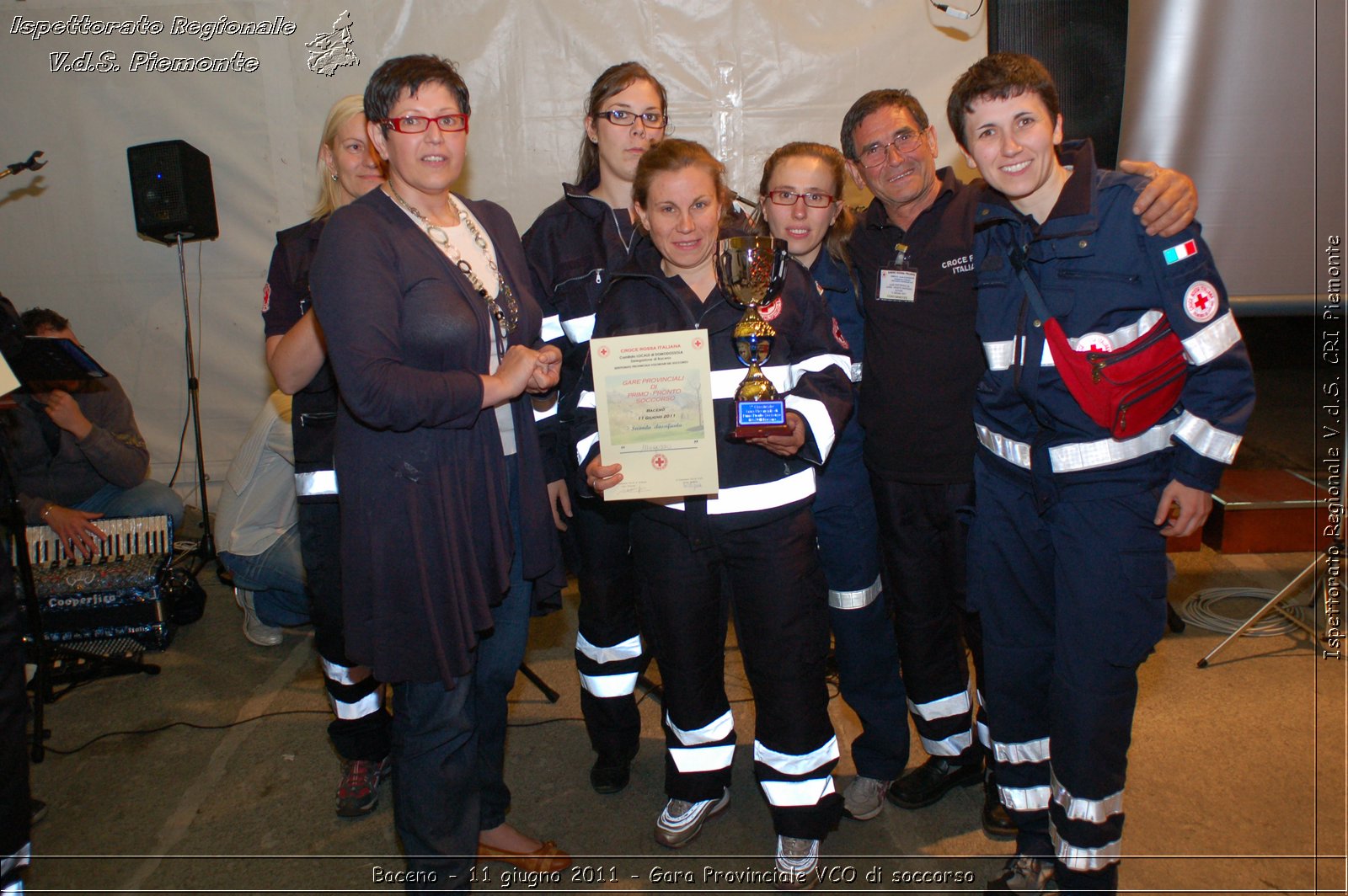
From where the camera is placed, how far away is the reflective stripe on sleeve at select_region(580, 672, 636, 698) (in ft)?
9.58

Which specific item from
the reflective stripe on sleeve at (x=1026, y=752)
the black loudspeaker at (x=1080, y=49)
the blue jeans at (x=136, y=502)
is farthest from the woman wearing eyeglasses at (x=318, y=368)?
the black loudspeaker at (x=1080, y=49)

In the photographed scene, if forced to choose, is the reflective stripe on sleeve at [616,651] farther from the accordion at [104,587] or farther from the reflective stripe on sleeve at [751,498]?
the accordion at [104,587]

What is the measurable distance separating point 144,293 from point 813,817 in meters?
5.04

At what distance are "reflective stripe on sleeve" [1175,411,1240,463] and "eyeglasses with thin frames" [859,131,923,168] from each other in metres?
1.07

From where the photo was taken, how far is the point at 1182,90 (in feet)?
14.3

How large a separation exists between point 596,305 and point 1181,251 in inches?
58.8

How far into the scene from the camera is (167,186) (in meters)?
5.04

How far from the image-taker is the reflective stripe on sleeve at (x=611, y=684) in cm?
292

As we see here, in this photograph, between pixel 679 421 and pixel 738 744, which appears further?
pixel 738 744

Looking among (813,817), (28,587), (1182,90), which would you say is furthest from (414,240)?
(1182,90)

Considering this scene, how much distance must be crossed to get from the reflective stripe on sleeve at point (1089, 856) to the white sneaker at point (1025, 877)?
0.28 metres

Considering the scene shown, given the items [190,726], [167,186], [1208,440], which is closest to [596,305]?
[1208,440]

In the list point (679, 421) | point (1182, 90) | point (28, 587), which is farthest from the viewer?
point (1182, 90)

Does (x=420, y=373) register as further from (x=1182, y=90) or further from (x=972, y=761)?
(x=1182, y=90)
